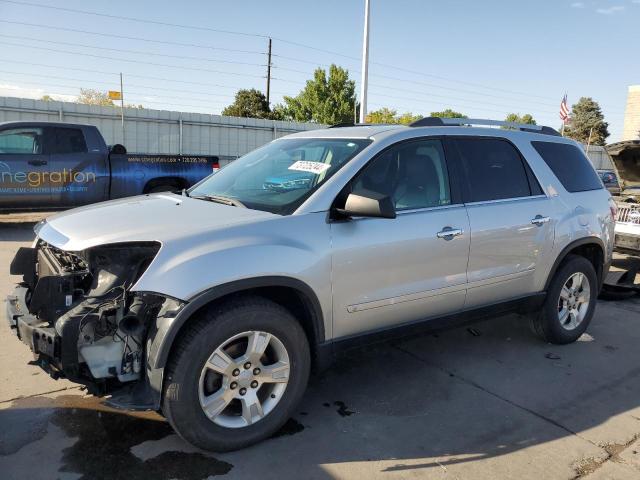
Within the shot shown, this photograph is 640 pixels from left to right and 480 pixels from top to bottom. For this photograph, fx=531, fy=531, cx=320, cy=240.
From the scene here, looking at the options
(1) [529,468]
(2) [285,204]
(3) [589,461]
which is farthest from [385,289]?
(3) [589,461]

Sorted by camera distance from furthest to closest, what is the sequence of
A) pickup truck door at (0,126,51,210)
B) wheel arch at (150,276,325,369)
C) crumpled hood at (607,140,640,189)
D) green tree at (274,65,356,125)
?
1. green tree at (274,65,356,125)
2. pickup truck door at (0,126,51,210)
3. crumpled hood at (607,140,640,189)
4. wheel arch at (150,276,325,369)

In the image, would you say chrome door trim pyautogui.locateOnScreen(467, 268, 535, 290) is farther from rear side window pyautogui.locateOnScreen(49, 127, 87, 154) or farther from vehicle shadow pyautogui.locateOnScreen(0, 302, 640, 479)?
rear side window pyautogui.locateOnScreen(49, 127, 87, 154)

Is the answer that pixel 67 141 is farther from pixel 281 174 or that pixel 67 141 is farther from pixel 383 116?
pixel 383 116

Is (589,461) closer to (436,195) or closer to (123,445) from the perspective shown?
(436,195)

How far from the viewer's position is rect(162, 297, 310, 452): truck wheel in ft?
→ 9.02

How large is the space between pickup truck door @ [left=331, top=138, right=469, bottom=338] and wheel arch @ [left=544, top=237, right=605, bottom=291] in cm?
122

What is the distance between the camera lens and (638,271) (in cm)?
871

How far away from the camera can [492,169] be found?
167 inches

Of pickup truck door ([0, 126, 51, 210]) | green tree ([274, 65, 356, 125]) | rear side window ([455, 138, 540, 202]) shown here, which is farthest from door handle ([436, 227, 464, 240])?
green tree ([274, 65, 356, 125])

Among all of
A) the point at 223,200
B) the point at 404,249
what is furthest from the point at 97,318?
the point at 404,249

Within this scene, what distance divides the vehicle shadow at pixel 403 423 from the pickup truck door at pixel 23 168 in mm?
7058

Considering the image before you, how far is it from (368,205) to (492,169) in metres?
1.63

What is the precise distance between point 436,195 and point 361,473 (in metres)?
1.93

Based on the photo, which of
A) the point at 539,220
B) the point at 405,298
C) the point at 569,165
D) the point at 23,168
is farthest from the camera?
the point at 23,168
